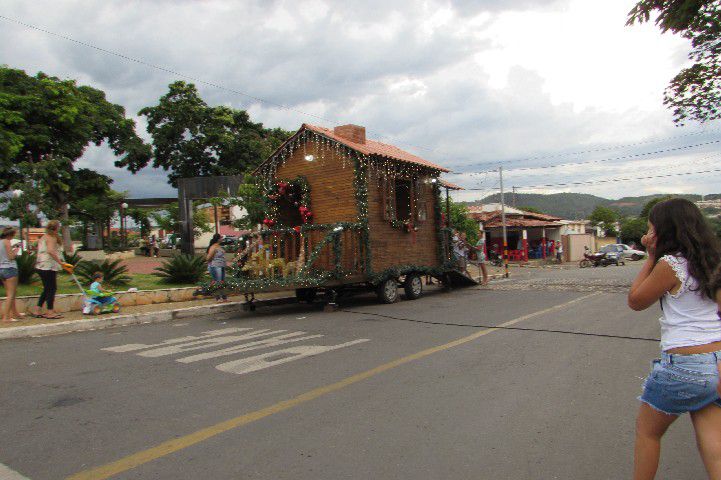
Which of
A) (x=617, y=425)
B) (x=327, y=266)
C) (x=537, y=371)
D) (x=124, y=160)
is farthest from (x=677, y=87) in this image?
(x=124, y=160)

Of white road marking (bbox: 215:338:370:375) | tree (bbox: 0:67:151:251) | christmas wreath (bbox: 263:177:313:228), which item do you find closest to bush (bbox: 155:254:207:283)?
christmas wreath (bbox: 263:177:313:228)

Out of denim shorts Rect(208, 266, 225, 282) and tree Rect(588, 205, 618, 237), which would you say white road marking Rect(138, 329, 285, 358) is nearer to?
denim shorts Rect(208, 266, 225, 282)

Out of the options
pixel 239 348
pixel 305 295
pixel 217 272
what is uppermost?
pixel 217 272

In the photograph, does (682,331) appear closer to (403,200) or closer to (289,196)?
(289,196)

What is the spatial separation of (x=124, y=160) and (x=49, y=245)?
29147 mm

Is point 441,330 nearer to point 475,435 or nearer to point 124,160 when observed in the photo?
point 475,435

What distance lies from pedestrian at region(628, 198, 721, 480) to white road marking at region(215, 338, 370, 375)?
4.18 m

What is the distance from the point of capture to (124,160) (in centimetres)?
3600

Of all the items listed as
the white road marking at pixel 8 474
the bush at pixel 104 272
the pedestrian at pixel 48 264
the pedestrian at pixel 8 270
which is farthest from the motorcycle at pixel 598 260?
the white road marking at pixel 8 474

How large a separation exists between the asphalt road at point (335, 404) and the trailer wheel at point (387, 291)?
3750 millimetres

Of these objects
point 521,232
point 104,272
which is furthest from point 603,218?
point 104,272

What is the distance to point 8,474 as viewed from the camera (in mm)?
3268

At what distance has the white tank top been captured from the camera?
2.52 m

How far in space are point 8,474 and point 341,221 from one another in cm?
951
